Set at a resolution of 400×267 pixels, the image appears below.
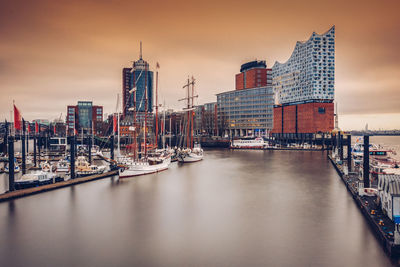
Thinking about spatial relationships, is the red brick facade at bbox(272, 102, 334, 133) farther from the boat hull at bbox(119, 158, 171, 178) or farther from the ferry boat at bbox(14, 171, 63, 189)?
the ferry boat at bbox(14, 171, 63, 189)

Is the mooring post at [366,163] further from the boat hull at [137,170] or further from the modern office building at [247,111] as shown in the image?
the modern office building at [247,111]

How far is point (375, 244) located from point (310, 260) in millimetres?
4483

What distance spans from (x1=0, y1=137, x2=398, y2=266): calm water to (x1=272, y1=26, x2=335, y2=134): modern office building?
3106 inches

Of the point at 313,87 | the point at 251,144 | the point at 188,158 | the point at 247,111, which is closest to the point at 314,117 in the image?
the point at 313,87

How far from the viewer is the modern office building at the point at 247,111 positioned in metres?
137

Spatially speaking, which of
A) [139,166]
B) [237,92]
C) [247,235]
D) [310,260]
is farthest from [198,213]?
[237,92]

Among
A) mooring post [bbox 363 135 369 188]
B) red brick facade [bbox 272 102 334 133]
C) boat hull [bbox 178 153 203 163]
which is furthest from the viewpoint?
red brick facade [bbox 272 102 334 133]

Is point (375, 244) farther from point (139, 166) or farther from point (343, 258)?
point (139, 166)

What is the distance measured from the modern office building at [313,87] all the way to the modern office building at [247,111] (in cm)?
2236

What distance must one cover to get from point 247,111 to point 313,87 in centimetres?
4636

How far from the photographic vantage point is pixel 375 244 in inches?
554

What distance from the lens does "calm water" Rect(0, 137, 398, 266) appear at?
511 inches

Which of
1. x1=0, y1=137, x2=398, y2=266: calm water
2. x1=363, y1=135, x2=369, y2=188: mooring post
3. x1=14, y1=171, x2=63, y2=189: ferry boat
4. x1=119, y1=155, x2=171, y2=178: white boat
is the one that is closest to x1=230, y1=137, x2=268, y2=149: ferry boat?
x1=119, y1=155, x2=171, y2=178: white boat

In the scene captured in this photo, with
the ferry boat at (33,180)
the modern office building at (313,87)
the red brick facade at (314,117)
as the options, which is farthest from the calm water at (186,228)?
the modern office building at (313,87)
